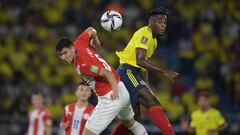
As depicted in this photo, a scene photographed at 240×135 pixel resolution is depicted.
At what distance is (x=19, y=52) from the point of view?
19.0 m

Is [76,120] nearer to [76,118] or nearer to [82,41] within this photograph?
[76,118]

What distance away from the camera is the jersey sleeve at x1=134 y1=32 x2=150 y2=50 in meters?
10.6

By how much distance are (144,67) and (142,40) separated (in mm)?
434

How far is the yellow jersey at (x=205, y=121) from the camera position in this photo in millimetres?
13203

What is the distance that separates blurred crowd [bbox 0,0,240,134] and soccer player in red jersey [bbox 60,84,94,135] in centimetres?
542

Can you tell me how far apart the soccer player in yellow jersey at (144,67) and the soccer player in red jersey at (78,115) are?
861 mm

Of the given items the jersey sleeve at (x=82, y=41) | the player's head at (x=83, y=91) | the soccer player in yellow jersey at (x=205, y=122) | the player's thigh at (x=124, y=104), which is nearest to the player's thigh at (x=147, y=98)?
the player's thigh at (x=124, y=104)

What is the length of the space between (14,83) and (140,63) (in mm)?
8242

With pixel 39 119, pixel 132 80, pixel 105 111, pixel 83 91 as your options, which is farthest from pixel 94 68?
pixel 39 119

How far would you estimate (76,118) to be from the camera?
38.2 feet

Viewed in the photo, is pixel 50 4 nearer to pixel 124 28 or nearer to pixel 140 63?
pixel 124 28

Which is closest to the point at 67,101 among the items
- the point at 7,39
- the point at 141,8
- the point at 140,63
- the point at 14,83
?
the point at 14,83

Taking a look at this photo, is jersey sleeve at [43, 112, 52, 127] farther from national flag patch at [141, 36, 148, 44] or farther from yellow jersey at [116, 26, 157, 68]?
national flag patch at [141, 36, 148, 44]

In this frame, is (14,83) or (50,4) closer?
(14,83)
